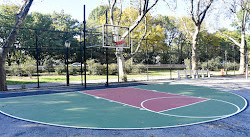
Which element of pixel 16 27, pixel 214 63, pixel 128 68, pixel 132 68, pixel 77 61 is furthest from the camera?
pixel 77 61

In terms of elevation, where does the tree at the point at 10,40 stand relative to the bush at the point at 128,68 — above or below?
above

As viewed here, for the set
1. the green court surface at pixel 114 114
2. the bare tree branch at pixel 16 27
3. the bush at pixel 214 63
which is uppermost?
the bare tree branch at pixel 16 27

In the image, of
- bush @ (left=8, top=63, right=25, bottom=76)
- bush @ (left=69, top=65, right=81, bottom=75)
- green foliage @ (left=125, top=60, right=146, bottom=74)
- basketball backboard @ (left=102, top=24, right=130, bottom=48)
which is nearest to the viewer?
basketball backboard @ (left=102, top=24, right=130, bottom=48)

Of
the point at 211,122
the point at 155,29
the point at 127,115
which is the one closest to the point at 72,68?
the point at 155,29

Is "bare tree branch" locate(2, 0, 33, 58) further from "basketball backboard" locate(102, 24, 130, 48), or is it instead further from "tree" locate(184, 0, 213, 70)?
"tree" locate(184, 0, 213, 70)

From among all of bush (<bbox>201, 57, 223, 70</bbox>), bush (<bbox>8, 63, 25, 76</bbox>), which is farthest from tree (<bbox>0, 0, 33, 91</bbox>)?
bush (<bbox>201, 57, 223, 70</bbox>)

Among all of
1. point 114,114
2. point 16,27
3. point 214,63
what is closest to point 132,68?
point 214,63

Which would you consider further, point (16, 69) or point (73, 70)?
point (73, 70)

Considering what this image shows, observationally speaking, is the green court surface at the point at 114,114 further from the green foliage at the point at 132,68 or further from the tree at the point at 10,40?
the green foliage at the point at 132,68

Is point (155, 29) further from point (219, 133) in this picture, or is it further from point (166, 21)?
point (219, 133)

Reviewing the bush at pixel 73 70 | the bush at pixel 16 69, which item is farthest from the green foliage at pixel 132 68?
the bush at pixel 16 69

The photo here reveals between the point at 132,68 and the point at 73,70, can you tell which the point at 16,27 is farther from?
the point at 132,68

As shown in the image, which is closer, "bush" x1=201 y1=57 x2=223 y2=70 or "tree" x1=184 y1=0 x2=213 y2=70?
"tree" x1=184 y1=0 x2=213 y2=70

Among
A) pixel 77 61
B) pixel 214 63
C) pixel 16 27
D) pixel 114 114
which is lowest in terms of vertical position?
pixel 114 114
